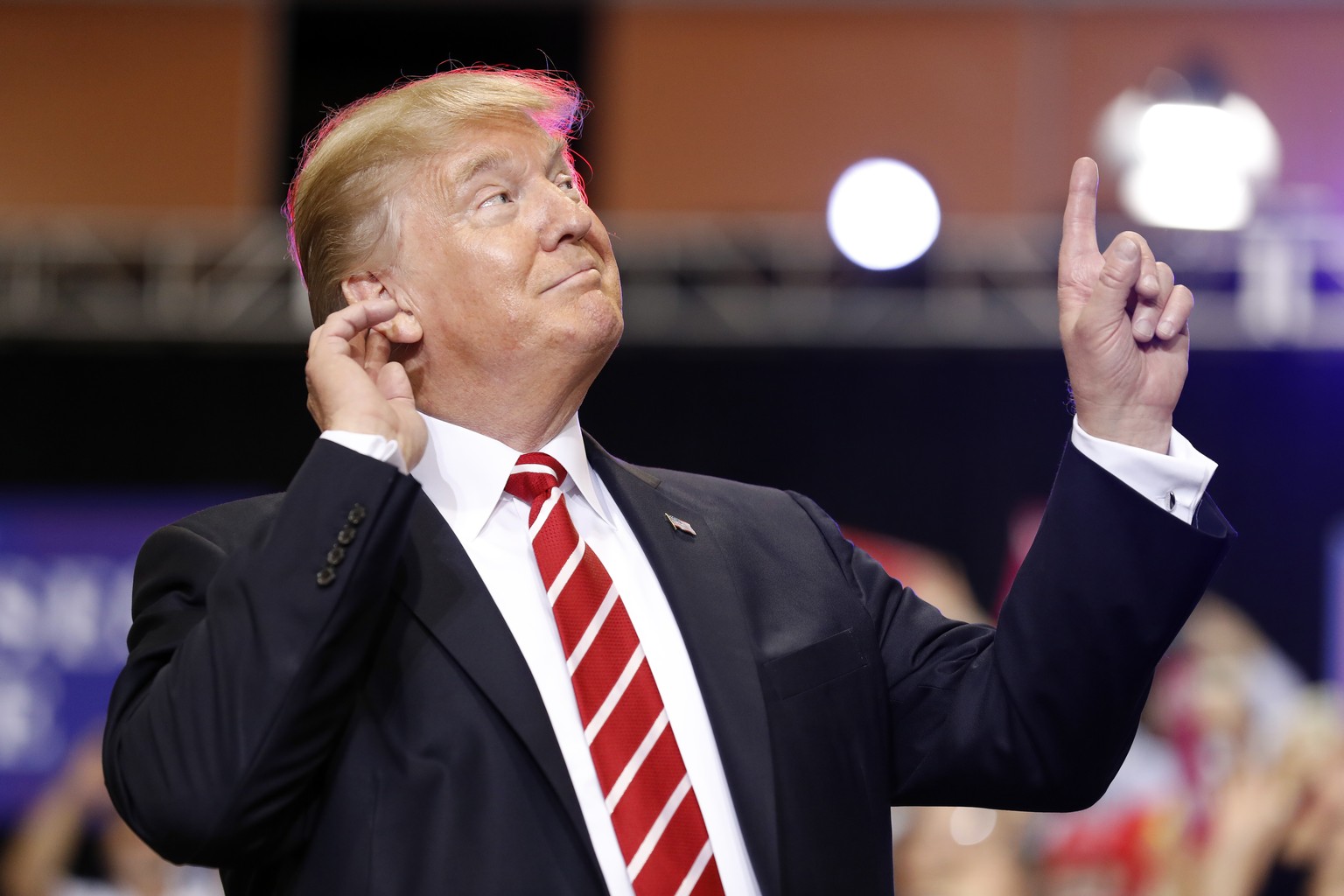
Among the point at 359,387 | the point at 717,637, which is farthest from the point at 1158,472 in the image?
the point at 359,387

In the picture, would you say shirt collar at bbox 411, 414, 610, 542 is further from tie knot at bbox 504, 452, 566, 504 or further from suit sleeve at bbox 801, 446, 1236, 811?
suit sleeve at bbox 801, 446, 1236, 811

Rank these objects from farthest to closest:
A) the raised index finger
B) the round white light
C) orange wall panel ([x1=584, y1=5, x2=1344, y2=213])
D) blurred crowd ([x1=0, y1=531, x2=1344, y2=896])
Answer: orange wall panel ([x1=584, y1=5, x2=1344, y2=213])
the round white light
blurred crowd ([x1=0, y1=531, x2=1344, y2=896])
the raised index finger

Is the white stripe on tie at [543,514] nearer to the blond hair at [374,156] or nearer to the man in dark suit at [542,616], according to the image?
the man in dark suit at [542,616]

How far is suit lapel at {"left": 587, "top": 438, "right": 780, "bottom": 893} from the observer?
1.46m

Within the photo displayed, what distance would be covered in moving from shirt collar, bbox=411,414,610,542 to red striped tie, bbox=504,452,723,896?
64 millimetres

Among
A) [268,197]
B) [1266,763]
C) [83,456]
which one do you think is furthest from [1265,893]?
[268,197]

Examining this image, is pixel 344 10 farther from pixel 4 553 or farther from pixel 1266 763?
pixel 1266 763

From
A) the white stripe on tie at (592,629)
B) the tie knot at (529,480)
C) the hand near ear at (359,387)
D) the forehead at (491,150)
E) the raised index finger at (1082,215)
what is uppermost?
the raised index finger at (1082,215)

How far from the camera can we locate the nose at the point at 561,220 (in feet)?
5.68

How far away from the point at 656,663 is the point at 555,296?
17.2 inches

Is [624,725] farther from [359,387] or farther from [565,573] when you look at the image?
[359,387]

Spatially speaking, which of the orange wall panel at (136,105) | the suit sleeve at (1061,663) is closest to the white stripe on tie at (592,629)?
the suit sleeve at (1061,663)

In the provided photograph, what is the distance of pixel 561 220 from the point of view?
68.4 inches

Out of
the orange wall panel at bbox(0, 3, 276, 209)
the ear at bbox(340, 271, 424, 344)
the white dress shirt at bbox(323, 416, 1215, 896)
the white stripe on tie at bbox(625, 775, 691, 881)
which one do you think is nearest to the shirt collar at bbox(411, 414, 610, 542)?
the white dress shirt at bbox(323, 416, 1215, 896)
